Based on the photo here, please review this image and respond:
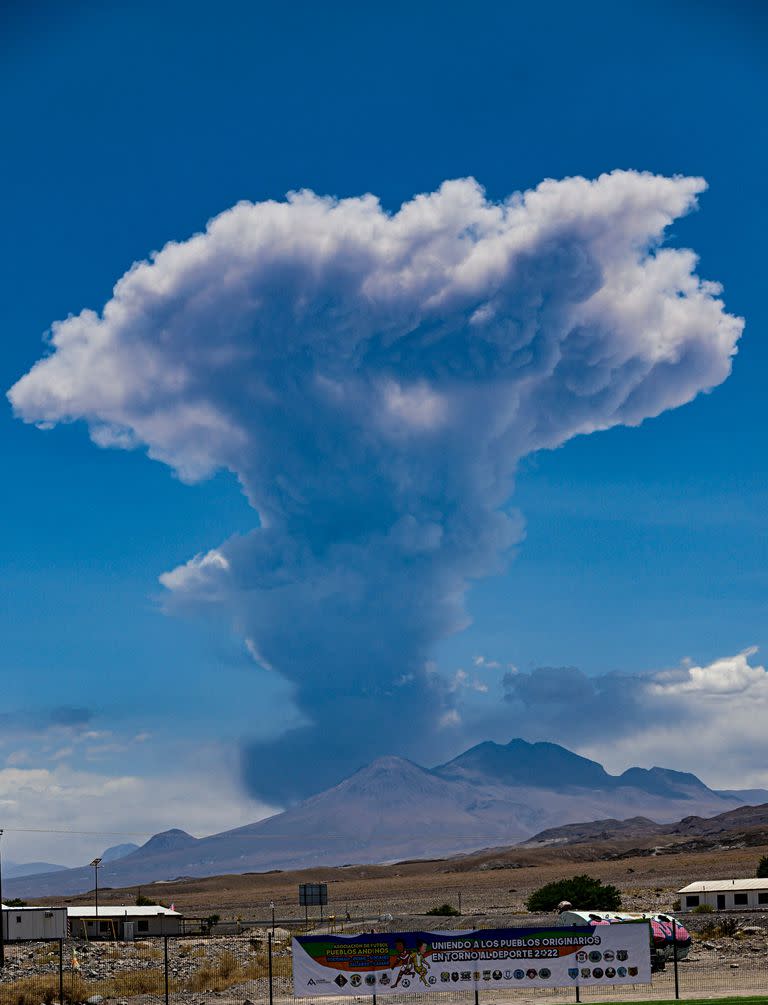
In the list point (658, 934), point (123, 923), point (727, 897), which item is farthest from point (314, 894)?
point (658, 934)

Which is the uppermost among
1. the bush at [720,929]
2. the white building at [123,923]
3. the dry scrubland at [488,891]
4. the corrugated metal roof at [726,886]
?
the corrugated metal roof at [726,886]

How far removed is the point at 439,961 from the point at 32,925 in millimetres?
42335

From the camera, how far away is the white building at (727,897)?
71.2 meters

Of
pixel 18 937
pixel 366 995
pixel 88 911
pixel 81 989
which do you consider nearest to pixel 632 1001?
pixel 366 995

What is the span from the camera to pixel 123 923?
248ft

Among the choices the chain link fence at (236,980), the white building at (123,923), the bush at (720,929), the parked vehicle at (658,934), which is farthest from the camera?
the white building at (123,923)

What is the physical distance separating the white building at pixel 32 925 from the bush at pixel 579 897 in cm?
2834

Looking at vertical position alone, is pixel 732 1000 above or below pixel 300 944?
below

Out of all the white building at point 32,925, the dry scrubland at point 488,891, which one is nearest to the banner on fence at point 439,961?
the dry scrubland at point 488,891

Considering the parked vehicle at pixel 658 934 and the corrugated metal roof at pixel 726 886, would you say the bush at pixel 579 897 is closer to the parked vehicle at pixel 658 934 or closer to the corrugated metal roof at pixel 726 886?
the corrugated metal roof at pixel 726 886

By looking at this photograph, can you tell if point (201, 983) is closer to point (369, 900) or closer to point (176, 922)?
point (176, 922)

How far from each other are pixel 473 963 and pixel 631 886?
72.6 metres

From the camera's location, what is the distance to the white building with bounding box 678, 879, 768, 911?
71.2m

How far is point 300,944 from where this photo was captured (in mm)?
35188
